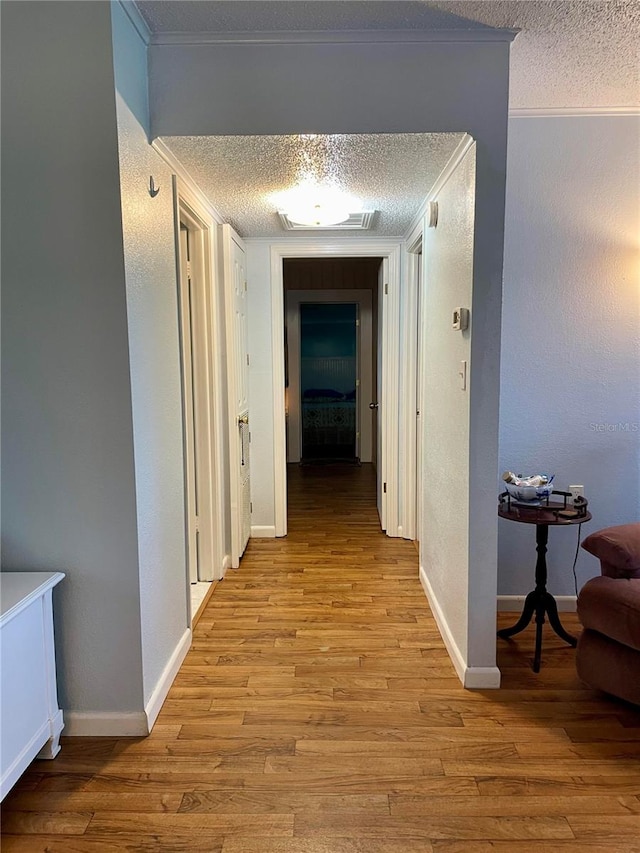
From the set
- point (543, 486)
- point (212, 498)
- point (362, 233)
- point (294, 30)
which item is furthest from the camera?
point (362, 233)

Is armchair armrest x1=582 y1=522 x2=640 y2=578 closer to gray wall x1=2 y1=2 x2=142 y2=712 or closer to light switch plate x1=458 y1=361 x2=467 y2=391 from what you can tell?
light switch plate x1=458 y1=361 x2=467 y2=391

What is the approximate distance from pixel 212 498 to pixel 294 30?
7.57 ft

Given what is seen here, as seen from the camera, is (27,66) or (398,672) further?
(398,672)

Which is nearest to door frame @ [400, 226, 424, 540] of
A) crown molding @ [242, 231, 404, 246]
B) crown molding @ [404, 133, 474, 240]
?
crown molding @ [242, 231, 404, 246]

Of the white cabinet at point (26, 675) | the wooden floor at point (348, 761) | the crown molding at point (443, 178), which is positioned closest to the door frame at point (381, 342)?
the crown molding at point (443, 178)

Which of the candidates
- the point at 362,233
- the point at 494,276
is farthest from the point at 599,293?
the point at 362,233

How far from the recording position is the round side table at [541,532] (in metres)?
2.27

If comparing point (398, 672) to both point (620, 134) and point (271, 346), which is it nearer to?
point (271, 346)

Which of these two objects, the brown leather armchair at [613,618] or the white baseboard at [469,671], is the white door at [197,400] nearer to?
the white baseboard at [469,671]

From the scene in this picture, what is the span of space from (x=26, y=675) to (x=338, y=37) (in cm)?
244

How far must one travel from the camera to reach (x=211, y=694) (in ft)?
7.18

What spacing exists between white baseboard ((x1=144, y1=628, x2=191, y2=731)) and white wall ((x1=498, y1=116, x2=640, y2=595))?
1.64m

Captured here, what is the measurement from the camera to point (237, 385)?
357 centimetres

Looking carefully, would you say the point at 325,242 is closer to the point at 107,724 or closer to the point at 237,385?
the point at 237,385
